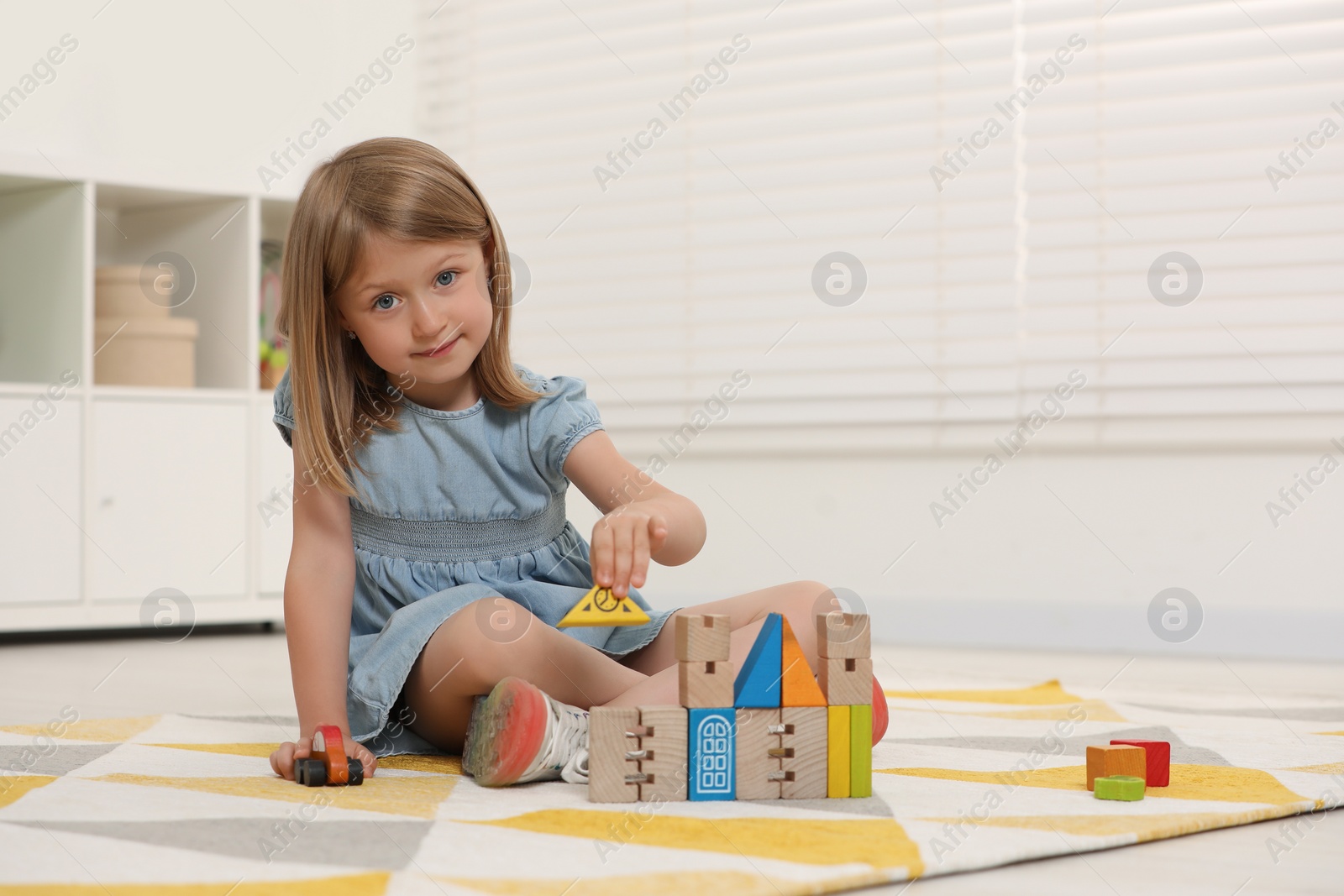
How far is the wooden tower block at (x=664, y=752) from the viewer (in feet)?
2.81

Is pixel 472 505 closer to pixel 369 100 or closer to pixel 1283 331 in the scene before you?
pixel 1283 331

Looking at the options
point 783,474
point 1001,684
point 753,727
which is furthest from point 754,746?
point 783,474

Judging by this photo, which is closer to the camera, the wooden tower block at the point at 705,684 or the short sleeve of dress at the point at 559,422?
the wooden tower block at the point at 705,684

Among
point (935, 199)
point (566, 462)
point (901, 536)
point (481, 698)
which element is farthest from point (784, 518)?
point (481, 698)

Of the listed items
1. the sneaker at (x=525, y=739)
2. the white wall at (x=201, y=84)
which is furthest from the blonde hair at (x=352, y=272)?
the white wall at (x=201, y=84)

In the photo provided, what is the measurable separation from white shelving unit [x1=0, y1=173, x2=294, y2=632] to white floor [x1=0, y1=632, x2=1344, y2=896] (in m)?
0.10

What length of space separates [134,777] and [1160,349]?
1.64 m

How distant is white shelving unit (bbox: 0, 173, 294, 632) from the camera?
2102 mm

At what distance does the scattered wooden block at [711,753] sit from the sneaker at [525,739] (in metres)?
0.09

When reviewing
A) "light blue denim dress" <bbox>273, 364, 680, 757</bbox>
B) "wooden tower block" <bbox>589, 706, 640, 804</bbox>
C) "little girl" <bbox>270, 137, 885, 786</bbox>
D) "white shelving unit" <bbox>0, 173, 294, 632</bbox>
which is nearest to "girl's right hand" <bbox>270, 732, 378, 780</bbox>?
"little girl" <bbox>270, 137, 885, 786</bbox>

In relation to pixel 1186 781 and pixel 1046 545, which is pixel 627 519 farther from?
pixel 1046 545

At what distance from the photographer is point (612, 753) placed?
0.85 metres

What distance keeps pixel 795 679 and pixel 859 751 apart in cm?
7

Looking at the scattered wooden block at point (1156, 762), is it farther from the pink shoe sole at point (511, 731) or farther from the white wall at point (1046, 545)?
the white wall at point (1046, 545)
